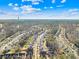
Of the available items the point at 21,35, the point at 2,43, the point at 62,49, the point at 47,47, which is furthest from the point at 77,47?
the point at 2,43

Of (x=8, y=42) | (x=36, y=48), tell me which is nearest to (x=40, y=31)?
(x=36, y=48)

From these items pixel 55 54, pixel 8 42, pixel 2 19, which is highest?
pixel 2 19

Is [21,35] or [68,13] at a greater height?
[68,13]

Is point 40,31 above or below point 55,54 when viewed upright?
above

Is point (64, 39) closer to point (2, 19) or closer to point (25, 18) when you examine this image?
point (25, 18)

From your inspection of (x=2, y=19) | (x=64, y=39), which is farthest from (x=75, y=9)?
(x=2, y=19)

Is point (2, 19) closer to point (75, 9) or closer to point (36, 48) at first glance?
point (36, 48)
